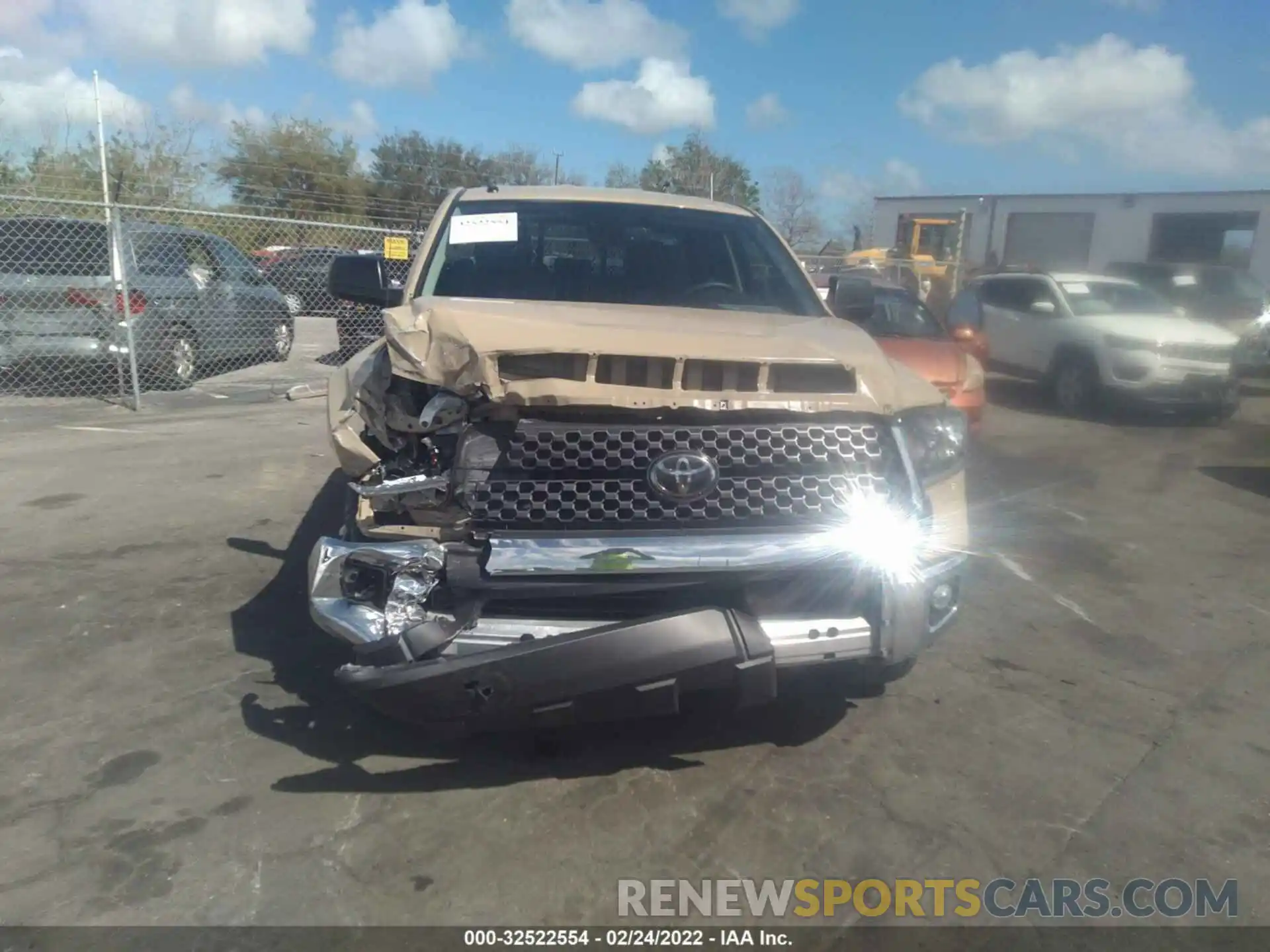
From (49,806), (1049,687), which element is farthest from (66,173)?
(1049,687)

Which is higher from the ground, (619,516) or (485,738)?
(619,516)

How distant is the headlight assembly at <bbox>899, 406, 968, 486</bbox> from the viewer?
135 inches

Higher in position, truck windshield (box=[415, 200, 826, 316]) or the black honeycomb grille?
truck windshield (box=[415, 200, 826, 316])

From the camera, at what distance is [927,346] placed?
8.30 m

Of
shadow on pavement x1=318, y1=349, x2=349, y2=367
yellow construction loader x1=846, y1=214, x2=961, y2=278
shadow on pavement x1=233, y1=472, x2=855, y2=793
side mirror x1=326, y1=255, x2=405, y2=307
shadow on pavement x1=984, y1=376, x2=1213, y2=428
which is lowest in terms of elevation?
shadow on pavement x1=233, y1=472, x2=855, y2=793

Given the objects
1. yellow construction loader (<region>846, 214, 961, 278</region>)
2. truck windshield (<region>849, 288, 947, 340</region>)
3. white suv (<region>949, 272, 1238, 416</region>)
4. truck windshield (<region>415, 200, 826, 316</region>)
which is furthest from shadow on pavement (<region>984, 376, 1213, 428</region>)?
yellow construction loader (<region>846, 214, 961, 278</region>)

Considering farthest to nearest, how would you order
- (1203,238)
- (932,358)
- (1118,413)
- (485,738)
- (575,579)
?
(1203,238) < (1118,413) < (932,358) < (485,738) < (575,579)

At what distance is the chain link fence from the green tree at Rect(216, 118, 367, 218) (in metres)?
8.04

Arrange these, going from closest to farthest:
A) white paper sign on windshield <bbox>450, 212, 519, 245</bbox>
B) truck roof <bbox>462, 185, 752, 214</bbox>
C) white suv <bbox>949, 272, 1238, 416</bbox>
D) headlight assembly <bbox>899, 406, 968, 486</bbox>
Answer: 1. headlight assembly <bbox>899, 406, 968, 486</bbox>
2. white paper sign on windshield <bbox>450, 212, 519, 245</bbox>
3. truck roof <bbox>462, 185, 752, 214</bbox>
4. white suv <bbox>949, 272, 1238, 416</bbox>

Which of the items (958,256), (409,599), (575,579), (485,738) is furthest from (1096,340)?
(958,256)

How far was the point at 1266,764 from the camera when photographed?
347 cm

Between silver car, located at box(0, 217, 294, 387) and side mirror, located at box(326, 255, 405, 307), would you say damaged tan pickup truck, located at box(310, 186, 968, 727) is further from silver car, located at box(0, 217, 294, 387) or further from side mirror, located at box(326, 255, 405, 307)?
silver car, located at box(0, 217, 294, 387)

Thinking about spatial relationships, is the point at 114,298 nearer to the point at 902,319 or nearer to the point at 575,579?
the point at 902,319

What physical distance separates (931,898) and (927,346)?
20.6ft
